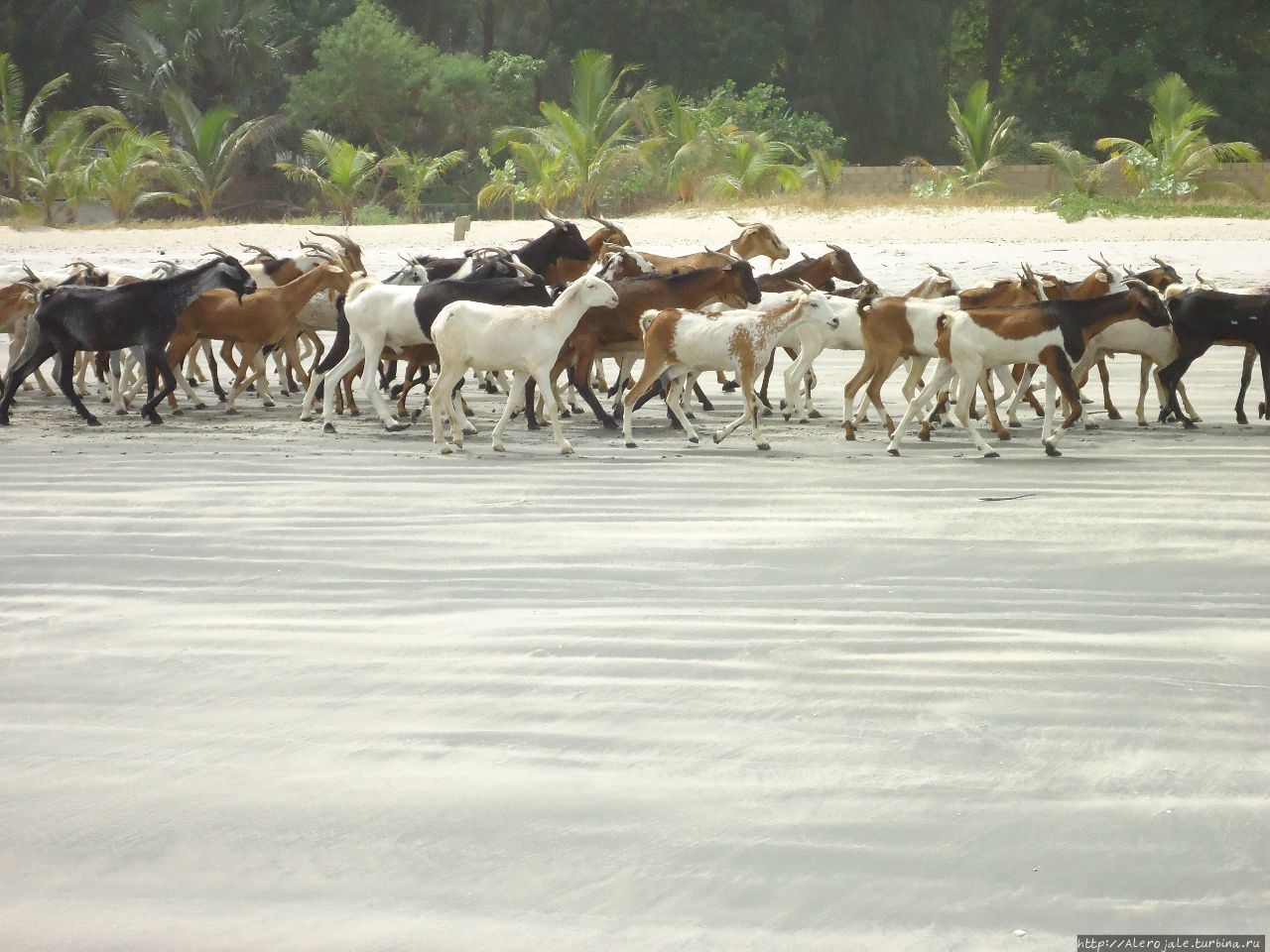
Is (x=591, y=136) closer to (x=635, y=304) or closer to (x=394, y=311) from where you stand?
(x=635, y=304)

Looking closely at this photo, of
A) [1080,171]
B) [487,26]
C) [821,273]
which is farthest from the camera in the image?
[487,26]

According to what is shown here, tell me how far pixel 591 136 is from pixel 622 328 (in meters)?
19.4

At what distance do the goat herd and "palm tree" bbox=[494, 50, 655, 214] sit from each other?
624 inches

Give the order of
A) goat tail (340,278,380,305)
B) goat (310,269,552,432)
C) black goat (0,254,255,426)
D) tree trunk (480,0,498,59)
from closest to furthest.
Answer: goat (310,269,552,432), goat tail (340,278,380,305), black goat (0,254,255,426), tree trunk (480,0,498,59)

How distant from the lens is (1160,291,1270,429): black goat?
13.0 metres

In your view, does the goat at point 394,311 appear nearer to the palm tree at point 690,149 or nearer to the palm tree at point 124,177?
the palm tree at point 690,149

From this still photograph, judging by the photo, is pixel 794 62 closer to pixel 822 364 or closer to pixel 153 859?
pixel 822 364

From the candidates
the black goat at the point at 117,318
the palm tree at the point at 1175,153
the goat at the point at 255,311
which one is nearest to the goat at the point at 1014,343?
the goat at the point at 255,311

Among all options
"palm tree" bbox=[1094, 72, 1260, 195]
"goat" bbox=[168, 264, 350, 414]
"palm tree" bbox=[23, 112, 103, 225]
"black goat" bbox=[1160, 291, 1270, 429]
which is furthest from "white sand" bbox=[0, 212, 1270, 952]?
"palm tree" bbox=[23, 112, 103, 225]

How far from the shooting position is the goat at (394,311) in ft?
43.1

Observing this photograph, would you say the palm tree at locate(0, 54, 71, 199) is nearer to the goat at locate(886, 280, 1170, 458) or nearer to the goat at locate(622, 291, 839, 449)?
the goat at locate(622, 291, 839, 449)

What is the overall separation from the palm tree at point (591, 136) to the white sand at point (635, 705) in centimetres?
2101

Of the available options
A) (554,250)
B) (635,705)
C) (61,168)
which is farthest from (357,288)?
(61,168)

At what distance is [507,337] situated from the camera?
12.0m
